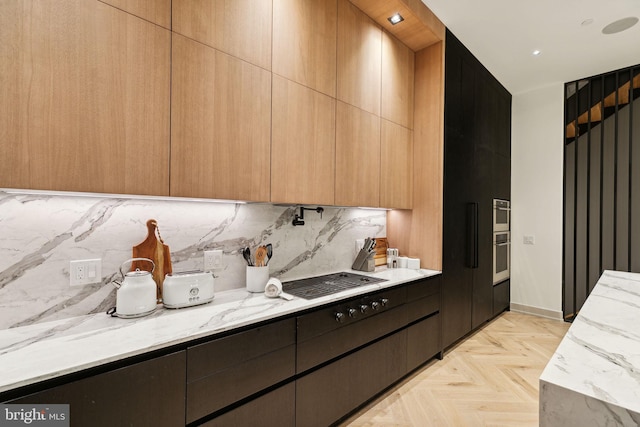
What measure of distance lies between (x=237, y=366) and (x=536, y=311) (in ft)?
14.2

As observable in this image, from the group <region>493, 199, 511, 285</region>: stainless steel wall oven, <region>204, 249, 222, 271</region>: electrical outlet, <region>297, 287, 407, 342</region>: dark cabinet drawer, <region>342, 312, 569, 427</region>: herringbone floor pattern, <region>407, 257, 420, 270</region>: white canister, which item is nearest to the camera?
<region>297, 287, 407, 342</region>: dark cabinet drawer

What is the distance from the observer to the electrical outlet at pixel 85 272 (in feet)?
4.60

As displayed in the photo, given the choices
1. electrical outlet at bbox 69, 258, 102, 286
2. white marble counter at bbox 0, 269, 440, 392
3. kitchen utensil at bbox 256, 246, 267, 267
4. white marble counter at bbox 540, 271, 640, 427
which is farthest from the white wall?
electrical outlet at bbox 69, 258, 102, 286

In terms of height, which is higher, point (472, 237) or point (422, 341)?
point (472, 237)

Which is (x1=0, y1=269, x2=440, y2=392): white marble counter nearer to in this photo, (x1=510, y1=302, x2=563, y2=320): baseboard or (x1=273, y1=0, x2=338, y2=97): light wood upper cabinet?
(x1=273, y1=0, x2=338, y2=97): light wood upper cabinet

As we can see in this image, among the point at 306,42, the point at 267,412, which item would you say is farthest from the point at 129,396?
the point at 306,42

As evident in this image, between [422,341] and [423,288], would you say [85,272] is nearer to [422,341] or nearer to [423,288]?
[423,288]

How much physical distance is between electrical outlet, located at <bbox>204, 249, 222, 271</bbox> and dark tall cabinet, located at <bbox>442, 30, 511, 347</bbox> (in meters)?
1.98

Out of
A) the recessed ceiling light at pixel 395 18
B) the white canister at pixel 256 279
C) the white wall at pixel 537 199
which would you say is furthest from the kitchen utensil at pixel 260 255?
the white wall at pixel 537 199

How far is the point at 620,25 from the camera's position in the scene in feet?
9.18

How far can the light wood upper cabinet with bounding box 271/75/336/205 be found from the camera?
187 cm

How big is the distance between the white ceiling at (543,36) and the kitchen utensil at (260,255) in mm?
2413

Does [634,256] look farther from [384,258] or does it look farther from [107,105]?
[107,105]

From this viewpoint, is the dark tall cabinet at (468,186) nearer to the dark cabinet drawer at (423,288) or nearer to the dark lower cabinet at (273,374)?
the dark cabinet drawer at (423,288)
